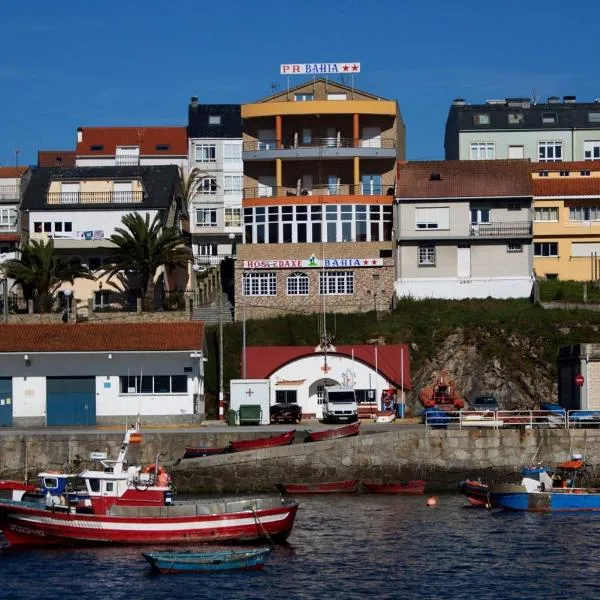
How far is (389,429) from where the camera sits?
69875 mm

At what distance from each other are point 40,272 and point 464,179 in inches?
1174

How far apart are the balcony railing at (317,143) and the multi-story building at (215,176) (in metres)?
24.7

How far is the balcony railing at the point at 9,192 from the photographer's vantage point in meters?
106

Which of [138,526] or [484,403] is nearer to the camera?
[138,526]

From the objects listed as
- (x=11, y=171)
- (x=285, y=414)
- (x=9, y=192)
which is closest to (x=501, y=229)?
(x=285, y=414)

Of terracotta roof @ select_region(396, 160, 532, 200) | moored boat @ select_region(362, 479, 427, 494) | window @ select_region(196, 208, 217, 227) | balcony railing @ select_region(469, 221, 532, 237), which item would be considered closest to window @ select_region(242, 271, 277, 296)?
terracotta roof @ select_region(396, 160, 532, 200)

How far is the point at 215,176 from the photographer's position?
5182 inches

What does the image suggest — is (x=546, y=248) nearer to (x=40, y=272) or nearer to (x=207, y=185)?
(x=40, y=272)

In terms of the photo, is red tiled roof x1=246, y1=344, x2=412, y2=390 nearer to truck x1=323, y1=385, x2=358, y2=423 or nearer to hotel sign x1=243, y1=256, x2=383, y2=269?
truck x1=323, y1=385, x2=358, y2=423

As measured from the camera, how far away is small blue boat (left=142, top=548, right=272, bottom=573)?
154ft

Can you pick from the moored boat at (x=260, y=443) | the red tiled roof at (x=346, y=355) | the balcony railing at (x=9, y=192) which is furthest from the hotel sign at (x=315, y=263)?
the moored boat at (x=260, y=443)

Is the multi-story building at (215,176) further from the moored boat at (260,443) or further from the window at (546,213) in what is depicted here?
the moored boat at (260,443)

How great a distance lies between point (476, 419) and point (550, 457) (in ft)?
13.1

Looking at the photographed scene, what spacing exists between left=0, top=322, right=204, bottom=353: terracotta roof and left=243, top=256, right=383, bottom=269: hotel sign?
46.6 feet
